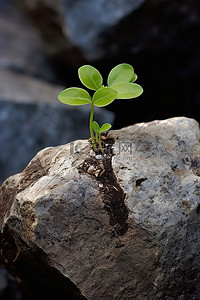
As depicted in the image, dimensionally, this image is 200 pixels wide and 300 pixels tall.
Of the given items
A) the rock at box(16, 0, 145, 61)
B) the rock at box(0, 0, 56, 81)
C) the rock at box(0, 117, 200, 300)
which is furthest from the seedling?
the rock at box(0, 0, 56, 81)

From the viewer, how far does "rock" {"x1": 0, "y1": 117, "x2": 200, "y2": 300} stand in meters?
1.03

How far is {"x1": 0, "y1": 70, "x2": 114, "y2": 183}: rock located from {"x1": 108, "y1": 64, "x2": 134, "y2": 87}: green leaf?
1.02m

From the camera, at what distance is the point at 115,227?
3.46 feet

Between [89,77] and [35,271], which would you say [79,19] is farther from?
[35,271]

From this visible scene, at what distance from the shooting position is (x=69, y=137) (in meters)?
2.25

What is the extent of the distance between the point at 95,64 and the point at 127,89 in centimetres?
146

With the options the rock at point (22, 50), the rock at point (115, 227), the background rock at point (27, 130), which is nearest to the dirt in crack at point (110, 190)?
the rock at point (115, 227)

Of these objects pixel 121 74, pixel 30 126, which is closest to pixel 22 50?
pixel 30 126

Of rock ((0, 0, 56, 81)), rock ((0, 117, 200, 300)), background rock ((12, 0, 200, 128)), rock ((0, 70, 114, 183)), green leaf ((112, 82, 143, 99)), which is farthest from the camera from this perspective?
rock ((0, 0, 56, 81))

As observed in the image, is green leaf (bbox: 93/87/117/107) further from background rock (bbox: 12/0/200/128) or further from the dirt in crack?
background rock (bbox: 12/0/200/128)

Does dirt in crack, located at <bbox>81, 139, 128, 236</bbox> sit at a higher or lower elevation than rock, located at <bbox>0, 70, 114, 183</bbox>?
lower

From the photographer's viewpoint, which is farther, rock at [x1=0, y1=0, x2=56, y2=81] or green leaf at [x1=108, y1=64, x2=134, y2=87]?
rock at [x1=0, y1=0, x2=56, y2=81]

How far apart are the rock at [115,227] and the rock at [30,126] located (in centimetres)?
110

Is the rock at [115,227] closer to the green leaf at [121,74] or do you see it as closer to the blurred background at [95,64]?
the green leaf at [121,74]
